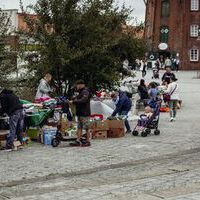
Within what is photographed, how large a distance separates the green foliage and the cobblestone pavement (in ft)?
12.5

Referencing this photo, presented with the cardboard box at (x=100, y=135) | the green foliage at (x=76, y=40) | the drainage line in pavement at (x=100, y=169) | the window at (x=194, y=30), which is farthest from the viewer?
the window at (x=194, y=30)

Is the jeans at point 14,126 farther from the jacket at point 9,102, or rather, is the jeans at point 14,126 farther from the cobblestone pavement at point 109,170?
the cobblestone pavement at point 109,170

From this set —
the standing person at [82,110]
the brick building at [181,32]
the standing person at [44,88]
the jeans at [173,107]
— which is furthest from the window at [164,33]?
the standing person at [82,110]

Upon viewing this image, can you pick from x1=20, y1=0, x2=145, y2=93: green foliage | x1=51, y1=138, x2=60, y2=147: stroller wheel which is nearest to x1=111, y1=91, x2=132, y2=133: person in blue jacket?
x1=20, y1=0, x2=145, y2=93: green foliage

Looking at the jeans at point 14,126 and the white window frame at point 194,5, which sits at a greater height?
the white window frame at point 194,5

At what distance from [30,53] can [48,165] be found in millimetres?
8355

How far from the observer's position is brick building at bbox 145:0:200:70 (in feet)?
252

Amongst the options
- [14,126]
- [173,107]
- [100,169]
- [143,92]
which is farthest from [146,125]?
[143,92]

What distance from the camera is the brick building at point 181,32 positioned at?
76812 millimetres

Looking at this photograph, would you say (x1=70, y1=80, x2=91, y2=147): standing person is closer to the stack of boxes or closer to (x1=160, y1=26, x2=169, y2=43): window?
the stack of boxes

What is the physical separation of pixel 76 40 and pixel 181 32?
57.4 m

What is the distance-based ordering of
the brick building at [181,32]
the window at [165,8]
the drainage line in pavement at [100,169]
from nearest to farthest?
1. the drainage line in pavement at [100,169]
2. the brick building at [181,32]
3. the window at [165,8]

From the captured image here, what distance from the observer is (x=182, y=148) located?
15844 mm

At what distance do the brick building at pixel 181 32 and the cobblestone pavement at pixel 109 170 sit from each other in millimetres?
59839
